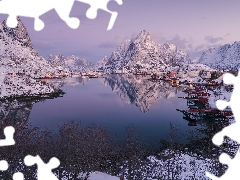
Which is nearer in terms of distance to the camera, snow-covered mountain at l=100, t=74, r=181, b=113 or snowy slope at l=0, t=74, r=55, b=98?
snow-covered mountain at l=100, t=74, r=181, b=113

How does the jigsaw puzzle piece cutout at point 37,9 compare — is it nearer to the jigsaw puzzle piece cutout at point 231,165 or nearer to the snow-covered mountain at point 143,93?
the jigsaw puzzle piece cutout at point 231,165

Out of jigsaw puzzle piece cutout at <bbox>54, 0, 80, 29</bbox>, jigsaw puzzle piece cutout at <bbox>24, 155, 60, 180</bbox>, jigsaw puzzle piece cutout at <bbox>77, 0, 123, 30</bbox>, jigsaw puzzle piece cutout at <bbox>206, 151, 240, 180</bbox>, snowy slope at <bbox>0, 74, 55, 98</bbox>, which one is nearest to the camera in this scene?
jigsaw puzzle piece cutout at <bbox>77, 0, 123, 30</bbox>

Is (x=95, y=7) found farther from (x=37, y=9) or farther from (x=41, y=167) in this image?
(x=41, y=167)

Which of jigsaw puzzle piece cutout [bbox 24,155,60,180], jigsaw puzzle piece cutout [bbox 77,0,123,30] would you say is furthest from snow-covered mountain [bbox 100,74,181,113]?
jigsaw puzzle piece cutout [bbox 77,0,123,30]

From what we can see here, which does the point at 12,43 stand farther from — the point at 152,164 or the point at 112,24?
the point at 112,24

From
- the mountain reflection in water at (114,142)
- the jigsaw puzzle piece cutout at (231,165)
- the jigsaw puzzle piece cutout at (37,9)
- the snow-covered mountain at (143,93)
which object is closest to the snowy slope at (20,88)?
the mountain reflection in water at (114,142)

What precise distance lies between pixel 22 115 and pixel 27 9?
46892 millimetres

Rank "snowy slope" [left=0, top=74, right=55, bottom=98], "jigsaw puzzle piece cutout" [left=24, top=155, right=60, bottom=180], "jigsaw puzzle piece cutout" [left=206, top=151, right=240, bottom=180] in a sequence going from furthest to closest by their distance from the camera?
1. "snowy slope" [left=0, top=74, right=55, bottom=98]
2. "jigsaw puzzle piece cutout" [left=24, top=155, right=60, bottom=180]
3. "jigsaw puzzle piece cutout" [left=206, top=151, right=240, bottom=180]

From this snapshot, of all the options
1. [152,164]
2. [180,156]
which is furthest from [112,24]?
[180,156]

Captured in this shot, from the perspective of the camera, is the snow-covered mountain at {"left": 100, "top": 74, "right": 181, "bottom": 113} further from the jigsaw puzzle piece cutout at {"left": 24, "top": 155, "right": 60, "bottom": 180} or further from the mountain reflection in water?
the jigsaw puzzle piece cutout at {"left": 24, "top": 155, "right": 60, "bottom": 180}

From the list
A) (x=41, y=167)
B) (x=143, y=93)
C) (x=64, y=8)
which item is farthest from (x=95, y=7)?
(x=143, y=93)

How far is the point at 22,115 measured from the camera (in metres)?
48.5

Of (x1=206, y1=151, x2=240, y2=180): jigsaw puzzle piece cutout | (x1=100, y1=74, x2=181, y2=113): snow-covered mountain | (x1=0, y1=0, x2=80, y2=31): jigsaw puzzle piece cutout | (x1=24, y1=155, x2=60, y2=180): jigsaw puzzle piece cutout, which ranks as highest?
(x1=0, y1=0, x2=80, y2=31): jigsaw puzzle piece cutout

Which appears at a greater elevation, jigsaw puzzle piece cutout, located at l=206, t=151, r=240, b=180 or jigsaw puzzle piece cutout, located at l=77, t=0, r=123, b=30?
jigsaw puzzle piece cutout, located at l=77, t=0, r=123, b=30
